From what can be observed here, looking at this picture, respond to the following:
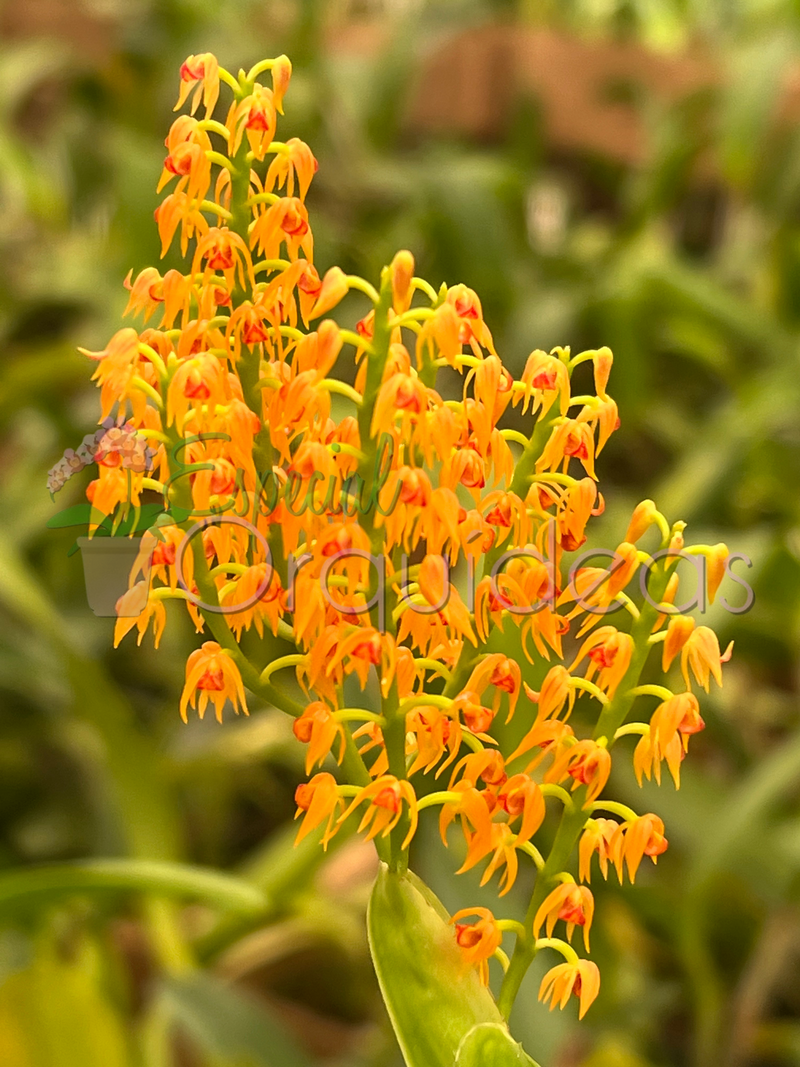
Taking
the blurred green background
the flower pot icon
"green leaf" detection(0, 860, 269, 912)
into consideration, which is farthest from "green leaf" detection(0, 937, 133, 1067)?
the flower pot icon

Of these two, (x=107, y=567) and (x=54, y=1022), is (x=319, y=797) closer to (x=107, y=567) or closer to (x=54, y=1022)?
(x=107, y=567)

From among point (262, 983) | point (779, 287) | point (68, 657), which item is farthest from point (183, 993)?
point (779, 287)

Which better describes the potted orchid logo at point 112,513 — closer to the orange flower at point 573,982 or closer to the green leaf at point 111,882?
the orange flower at point 573,982

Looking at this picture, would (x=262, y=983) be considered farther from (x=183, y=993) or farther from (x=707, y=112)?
(x=707, y=112)

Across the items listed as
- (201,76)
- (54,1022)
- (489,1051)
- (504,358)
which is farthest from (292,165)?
(504,358)

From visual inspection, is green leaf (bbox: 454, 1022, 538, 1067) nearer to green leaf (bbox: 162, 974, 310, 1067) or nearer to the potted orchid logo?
the potted orchid logo

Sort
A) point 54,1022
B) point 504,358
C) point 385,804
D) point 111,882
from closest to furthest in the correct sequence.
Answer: point 385,804
point 111,882
point 54,1022
point 504,358

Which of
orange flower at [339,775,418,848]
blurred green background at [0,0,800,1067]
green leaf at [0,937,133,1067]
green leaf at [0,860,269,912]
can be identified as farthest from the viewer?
blurred green background at [0,0,800,1067]
